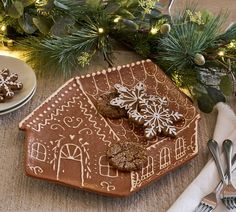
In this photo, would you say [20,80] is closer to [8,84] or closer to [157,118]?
[8,84]

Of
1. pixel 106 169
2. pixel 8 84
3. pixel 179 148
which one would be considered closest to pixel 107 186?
pixel 106 169

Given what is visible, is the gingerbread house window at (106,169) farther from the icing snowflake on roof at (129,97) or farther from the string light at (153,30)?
the string light at (153,30)

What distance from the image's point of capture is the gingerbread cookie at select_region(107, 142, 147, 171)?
2.59 feet

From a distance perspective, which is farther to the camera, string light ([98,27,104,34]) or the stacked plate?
string light ([98,27,104,34])

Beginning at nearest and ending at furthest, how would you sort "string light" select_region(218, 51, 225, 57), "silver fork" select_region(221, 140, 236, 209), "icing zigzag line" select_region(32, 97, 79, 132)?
"silver fork" select_region(221, 140, 236, 209) → "icing zigzag line" select_region(32, 97, 79, 132) → "string light" select_region(218, 51, 225, 57)

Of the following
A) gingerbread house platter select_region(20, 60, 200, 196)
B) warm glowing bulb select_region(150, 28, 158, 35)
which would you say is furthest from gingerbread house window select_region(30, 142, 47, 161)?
warm glowing bulb select_region(150, 28, 158, 35)

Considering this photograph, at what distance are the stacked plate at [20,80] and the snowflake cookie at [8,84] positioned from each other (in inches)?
0.5

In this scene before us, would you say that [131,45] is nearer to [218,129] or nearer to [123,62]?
[123,62]

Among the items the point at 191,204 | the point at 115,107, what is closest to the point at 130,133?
the point at 115,107

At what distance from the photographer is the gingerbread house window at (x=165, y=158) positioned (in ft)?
2.65

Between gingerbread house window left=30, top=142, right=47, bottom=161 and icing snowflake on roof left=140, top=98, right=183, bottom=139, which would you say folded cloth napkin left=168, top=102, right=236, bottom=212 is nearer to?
icing snowflake on roof left=140, top=98, right=183, bottom=139

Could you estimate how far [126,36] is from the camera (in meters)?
1.04

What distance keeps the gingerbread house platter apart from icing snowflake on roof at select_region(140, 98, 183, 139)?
0.01 m

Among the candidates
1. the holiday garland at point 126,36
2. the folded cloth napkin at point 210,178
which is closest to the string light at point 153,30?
the holiday garland at point 126,36
